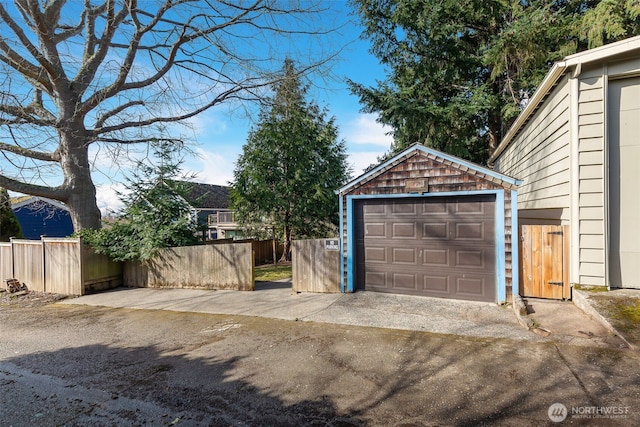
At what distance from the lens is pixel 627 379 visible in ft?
10.6

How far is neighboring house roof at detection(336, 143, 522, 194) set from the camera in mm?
6145

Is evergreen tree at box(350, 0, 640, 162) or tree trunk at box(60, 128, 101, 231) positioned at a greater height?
evergreen tree at box(350, 0, 640, 162)

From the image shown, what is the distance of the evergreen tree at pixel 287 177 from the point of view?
14.4m

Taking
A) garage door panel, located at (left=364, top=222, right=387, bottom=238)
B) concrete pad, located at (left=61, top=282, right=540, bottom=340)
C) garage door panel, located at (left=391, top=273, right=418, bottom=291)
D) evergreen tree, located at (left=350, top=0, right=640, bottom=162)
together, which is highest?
evergreen tree, located at (left=350, top=0, right=640, bottom=162)

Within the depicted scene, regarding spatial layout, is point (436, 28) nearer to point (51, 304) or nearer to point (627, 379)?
point (627, 379)

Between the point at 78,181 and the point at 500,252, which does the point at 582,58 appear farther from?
the point at 78,181

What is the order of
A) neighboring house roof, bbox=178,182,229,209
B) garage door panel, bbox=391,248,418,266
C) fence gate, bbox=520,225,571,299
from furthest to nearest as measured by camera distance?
neighboring house roof, bbox=178,182,229,209 < garage door panel, bbox=391,248,418,266 < fence gate, bbox=520,225,571,299

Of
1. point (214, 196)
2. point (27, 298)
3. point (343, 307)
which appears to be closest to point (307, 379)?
point (343, 307)

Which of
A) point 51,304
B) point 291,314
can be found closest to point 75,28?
point 51,304

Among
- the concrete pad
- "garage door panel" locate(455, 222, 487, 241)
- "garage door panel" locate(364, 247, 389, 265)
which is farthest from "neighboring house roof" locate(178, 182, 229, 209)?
"garage door panel" locate(455, 222, 487, 241)

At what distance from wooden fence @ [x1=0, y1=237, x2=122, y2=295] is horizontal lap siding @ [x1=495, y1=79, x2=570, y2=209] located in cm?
1147

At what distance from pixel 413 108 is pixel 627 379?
38.9 ft

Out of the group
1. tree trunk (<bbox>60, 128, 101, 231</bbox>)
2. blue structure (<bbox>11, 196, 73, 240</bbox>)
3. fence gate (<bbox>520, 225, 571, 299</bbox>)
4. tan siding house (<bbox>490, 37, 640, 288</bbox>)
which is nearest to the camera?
tan siding house (<bbox>490, 37, 640, 288</bbox>)

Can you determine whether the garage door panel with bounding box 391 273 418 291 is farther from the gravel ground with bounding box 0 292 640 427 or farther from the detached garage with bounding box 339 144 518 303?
the gravel ground with bounding box 0 292 640 427
